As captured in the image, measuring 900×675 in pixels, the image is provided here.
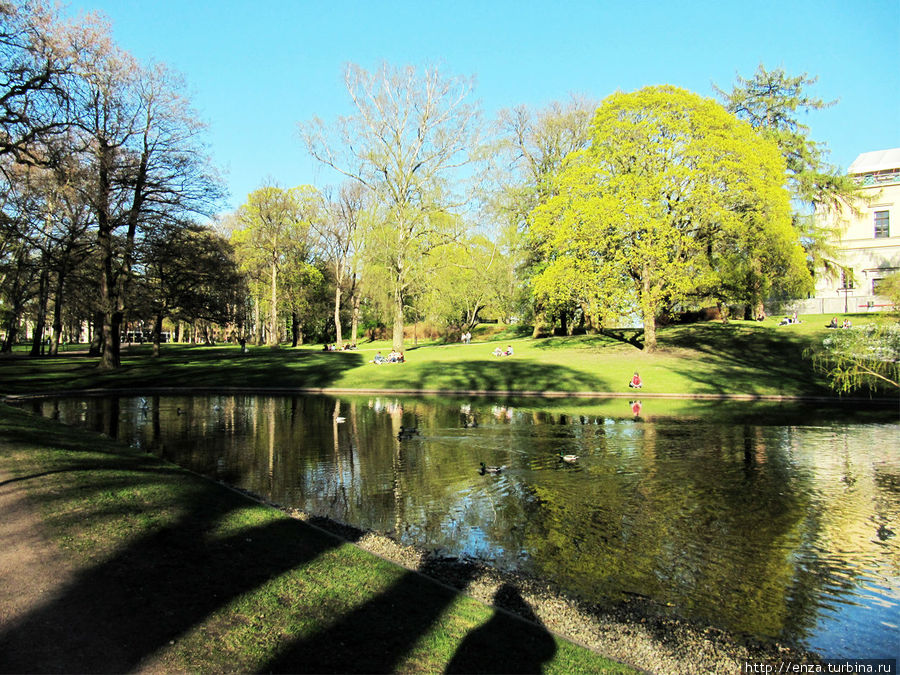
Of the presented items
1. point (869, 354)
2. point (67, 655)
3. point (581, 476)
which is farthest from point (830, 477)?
point (67, 655)

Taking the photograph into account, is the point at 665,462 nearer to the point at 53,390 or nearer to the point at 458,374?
the point at 458,374

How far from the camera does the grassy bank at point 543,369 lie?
33.9 meters

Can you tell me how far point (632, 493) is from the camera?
12.8m

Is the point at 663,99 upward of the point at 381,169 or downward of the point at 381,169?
upward

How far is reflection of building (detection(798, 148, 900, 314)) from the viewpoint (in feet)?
177

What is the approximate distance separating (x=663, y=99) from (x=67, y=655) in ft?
141

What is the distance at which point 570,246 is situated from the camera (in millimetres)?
40656

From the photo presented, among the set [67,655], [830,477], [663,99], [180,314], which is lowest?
[830,477]

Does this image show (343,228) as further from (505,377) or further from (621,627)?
(621,627)

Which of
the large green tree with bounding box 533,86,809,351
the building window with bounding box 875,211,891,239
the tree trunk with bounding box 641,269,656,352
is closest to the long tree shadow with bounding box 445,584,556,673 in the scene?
the large green tree with bounding box 533,86,809,351

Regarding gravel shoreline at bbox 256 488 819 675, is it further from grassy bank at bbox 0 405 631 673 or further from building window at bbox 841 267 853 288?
building window at bbox 841 267 853 288

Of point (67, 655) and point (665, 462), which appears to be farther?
point (665, 462)

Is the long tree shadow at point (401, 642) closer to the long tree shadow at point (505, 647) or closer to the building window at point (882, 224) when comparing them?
the long tree shadow at point (505, 647)

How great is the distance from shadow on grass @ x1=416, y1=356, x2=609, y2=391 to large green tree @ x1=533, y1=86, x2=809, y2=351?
207 inches
